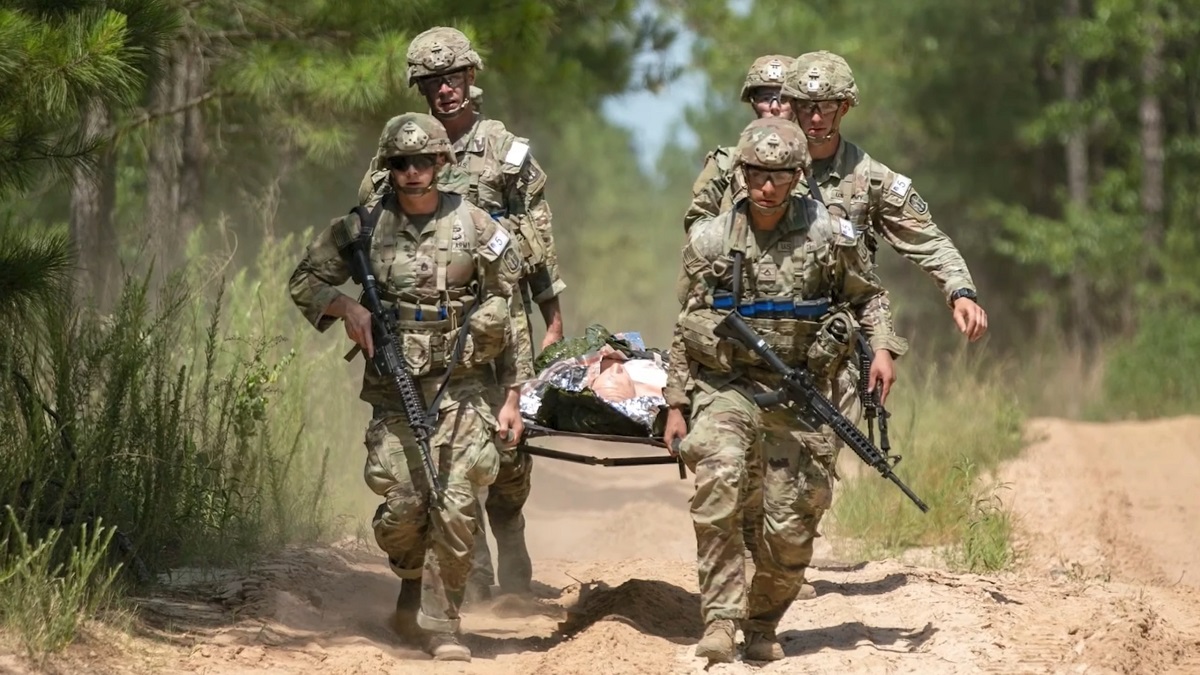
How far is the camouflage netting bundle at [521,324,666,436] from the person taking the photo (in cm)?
763

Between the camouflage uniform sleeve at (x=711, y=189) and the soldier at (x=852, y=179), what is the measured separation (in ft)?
1.30

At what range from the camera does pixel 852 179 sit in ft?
26.2

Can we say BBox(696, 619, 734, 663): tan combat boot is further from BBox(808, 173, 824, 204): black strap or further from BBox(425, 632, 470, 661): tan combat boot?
BBox(808, 173, 824, 204): black strap

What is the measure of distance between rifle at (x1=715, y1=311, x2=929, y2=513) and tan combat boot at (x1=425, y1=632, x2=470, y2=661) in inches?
58.9

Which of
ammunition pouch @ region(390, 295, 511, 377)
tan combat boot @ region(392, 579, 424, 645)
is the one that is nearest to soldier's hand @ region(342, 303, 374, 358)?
ammunition pouch @ region(390, 295, 511, 377)

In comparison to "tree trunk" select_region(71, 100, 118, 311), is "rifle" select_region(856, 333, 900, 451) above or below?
below

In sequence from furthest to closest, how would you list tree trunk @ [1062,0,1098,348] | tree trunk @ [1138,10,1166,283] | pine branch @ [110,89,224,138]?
tree trunk @ [1062,0,1098,348], tree trunk @ [1138,10,1166,283], pine branch @ [110,89,224,138]

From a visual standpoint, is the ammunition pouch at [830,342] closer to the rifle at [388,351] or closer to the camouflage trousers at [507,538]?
the rifle at [388,351]

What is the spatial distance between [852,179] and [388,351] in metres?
2.23

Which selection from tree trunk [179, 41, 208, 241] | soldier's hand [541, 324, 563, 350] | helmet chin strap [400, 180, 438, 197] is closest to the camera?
helmet chin strap [400, 180, 438, 197]

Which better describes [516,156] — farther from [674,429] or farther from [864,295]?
[864,295]

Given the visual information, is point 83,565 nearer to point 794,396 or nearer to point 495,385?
point 495,385

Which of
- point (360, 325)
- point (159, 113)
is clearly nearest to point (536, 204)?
point (360, 325)

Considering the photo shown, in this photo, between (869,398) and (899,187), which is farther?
(899,187)
